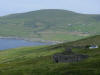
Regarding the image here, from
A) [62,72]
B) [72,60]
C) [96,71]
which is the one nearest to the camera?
[96,71]

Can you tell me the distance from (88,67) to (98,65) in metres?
3.74

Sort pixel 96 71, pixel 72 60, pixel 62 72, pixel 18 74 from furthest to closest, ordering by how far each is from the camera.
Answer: pixel 72 60, pixel 18 74, pixel 62 72, pixel 96 71

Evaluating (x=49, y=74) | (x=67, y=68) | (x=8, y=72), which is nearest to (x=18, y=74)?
(x=8, y=72)

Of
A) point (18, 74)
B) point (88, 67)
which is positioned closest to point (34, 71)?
point (18, 74)

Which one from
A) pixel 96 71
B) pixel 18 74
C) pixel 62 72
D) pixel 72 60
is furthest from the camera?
pixel 72 60

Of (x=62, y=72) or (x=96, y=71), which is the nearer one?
(x=96, y=71)

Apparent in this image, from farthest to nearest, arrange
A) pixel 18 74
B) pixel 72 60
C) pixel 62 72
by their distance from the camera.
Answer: pixel 72 60
pixel 18 74
pixel 62 72

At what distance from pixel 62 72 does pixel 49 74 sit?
15.2 feet

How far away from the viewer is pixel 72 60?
104500 mm

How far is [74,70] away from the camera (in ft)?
264

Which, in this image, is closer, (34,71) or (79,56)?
(34,71)

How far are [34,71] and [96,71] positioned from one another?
23812 millimetres

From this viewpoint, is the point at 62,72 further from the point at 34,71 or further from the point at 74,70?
the point at 34,71

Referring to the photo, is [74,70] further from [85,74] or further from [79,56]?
[79,56]
